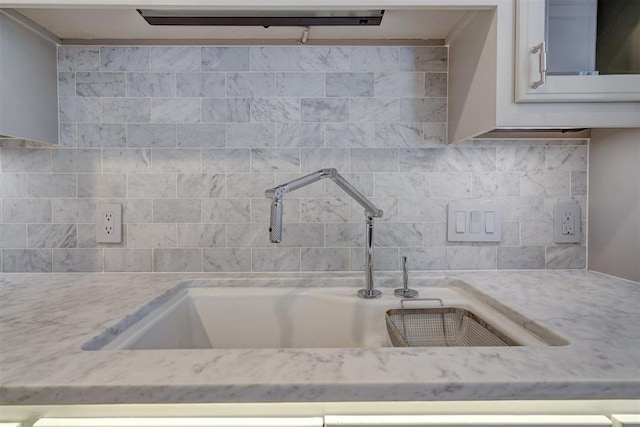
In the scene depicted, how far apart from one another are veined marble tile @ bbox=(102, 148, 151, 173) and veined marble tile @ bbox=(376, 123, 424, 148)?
0.78 meters

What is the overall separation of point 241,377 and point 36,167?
1121 mm

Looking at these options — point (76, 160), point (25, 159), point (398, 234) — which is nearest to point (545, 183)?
point (398, 234)

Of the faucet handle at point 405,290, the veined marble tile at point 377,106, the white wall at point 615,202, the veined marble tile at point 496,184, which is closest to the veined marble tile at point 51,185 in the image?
the veined marble tile at point 377,106

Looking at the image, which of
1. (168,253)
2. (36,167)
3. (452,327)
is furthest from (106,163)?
(452,327)

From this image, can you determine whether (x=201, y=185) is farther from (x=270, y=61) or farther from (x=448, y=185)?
(x=448, y=185)

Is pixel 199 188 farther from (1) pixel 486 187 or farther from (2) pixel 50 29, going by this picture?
(1) pixel 486 187

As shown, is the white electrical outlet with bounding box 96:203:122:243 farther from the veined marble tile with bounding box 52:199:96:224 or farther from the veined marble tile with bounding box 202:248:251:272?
the veined marble tile with bounding box 202:248:251:272

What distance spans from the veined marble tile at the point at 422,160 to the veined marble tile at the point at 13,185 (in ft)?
4.13

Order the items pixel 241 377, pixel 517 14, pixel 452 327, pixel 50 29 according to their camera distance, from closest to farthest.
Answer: pixel 241 377 → pixel 517 14 → pixel 452 327 → pixel 50 29

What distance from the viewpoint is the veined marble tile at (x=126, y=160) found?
118cm

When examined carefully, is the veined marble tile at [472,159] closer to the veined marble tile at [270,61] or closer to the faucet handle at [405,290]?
the faucet handle at [405,290]

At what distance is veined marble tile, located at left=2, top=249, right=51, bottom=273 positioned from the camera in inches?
45.9

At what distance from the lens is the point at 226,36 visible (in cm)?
115

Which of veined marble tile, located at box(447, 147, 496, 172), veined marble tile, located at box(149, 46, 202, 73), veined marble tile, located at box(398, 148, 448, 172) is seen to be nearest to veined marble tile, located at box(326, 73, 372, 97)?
veined marble tile, located at box(398, 148, 448, 172)
